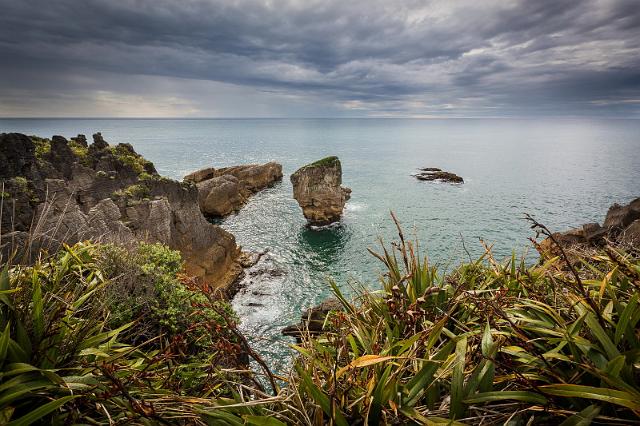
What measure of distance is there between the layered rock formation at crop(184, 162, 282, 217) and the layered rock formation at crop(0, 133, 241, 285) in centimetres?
1036

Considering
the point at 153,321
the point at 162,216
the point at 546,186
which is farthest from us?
the point at 546,186

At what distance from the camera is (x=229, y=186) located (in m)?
51.2

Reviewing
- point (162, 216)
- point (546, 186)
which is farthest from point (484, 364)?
point (546, 186)

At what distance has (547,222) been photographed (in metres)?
47.8

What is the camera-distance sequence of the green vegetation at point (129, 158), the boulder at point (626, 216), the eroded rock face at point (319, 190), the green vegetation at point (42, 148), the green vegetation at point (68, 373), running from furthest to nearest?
the eroded rock face at point (319, 190) → the green vegetation at point (129, 158) → the boulder at point (626, 216) → the green vegetation at point (42, 148) → the green vegetation at point (68, 373)

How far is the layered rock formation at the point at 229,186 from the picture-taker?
158 feet

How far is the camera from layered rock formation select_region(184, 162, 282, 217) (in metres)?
48.2

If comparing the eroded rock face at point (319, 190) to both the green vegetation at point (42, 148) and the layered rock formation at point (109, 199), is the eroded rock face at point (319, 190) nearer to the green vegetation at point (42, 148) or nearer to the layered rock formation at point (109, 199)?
the layered rock formation at point (109, 199)

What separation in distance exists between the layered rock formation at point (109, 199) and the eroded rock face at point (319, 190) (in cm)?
1647

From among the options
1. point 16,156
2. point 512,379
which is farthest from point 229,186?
point 512,379

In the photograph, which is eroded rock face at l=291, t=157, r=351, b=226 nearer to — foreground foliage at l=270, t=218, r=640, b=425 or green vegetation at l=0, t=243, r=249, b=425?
green vegetation at l=0, t=243, r=249, b=425

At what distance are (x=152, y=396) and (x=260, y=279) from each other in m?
26.8

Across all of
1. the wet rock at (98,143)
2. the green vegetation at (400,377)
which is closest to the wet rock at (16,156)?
the wet rock at (98,143)

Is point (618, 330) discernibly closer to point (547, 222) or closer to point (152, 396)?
point (152, 396)
